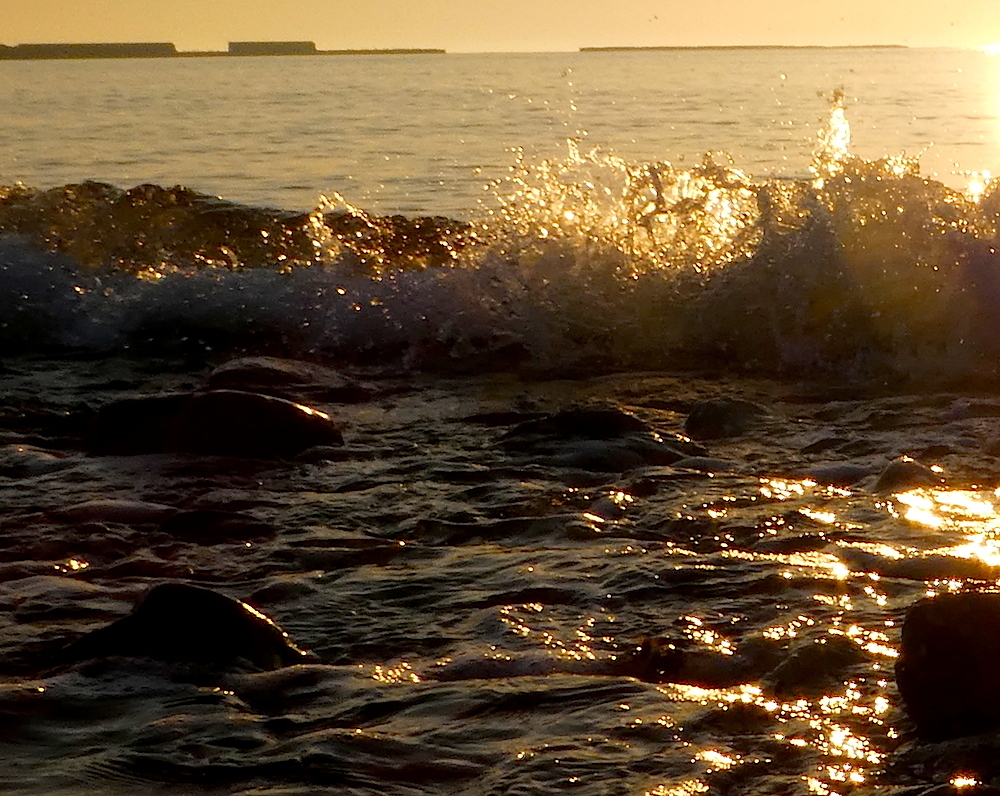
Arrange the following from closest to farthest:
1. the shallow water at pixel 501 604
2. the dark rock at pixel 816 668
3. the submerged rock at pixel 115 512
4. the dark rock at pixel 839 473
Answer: the shallow water at pixel 501 604 < the dark rock at pixel 816 668 < the submerged rock at pixel 115 512 < the dark rock at pixel 839 473

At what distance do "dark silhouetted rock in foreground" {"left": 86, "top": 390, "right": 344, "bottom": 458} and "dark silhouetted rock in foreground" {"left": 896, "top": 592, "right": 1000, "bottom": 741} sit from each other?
133 inches

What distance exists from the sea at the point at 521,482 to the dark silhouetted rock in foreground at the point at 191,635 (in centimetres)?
5

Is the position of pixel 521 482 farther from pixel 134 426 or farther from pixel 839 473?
pixel 134 426

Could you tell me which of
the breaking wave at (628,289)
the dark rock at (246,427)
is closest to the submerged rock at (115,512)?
the dark rock at (246,427)

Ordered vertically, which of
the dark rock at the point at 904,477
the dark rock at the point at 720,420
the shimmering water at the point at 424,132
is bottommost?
the dark rock at the point at 904,477

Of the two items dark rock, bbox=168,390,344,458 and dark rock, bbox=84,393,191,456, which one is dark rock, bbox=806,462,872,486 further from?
dark rock, bbox=84,393,191,456

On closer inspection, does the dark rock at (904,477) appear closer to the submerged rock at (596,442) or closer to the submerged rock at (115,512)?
the submerged rock at (596,442)

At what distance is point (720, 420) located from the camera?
6.67 m

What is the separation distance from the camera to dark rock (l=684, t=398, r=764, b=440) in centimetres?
657

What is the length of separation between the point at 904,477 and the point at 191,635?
113 inches

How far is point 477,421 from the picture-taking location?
23.5 ft

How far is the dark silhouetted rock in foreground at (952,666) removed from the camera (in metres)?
3.31

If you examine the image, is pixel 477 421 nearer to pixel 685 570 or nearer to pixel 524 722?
pixel 685 570

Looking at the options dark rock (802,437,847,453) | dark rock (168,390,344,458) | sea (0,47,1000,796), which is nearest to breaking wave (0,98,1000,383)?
sea (0,47,1000,796)
